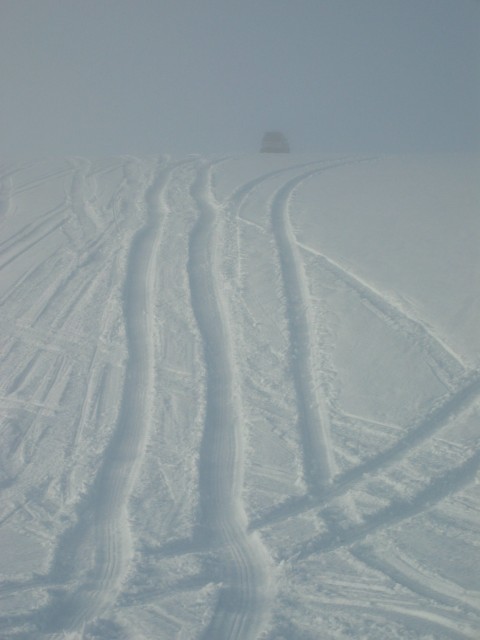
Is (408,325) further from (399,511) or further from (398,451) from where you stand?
(399,511)

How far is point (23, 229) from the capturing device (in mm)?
10125

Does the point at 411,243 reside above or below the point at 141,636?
above

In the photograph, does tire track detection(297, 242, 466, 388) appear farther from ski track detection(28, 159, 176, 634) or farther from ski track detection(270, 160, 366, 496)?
ski track detection(28, 159, 176, 634)

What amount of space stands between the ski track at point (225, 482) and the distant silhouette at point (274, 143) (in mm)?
10001

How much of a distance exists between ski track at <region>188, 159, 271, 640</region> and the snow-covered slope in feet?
0.05

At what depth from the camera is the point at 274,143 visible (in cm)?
1786

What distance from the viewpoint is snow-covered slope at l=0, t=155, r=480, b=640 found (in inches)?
154

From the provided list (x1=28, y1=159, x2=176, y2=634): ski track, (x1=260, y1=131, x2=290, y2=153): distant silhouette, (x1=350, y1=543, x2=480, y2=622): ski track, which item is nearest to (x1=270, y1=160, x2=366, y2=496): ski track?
(x1=350, y1=543, x2=480, y2=622): ski track

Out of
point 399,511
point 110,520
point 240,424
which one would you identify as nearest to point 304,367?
point 240,424

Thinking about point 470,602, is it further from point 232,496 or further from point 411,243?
point 411,243

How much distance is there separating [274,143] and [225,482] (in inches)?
560

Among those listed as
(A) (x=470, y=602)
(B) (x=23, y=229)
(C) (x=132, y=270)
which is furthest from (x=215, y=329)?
(B) (x=23, y=229)

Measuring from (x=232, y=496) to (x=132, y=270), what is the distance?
4.29 m

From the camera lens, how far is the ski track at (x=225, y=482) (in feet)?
12.5
